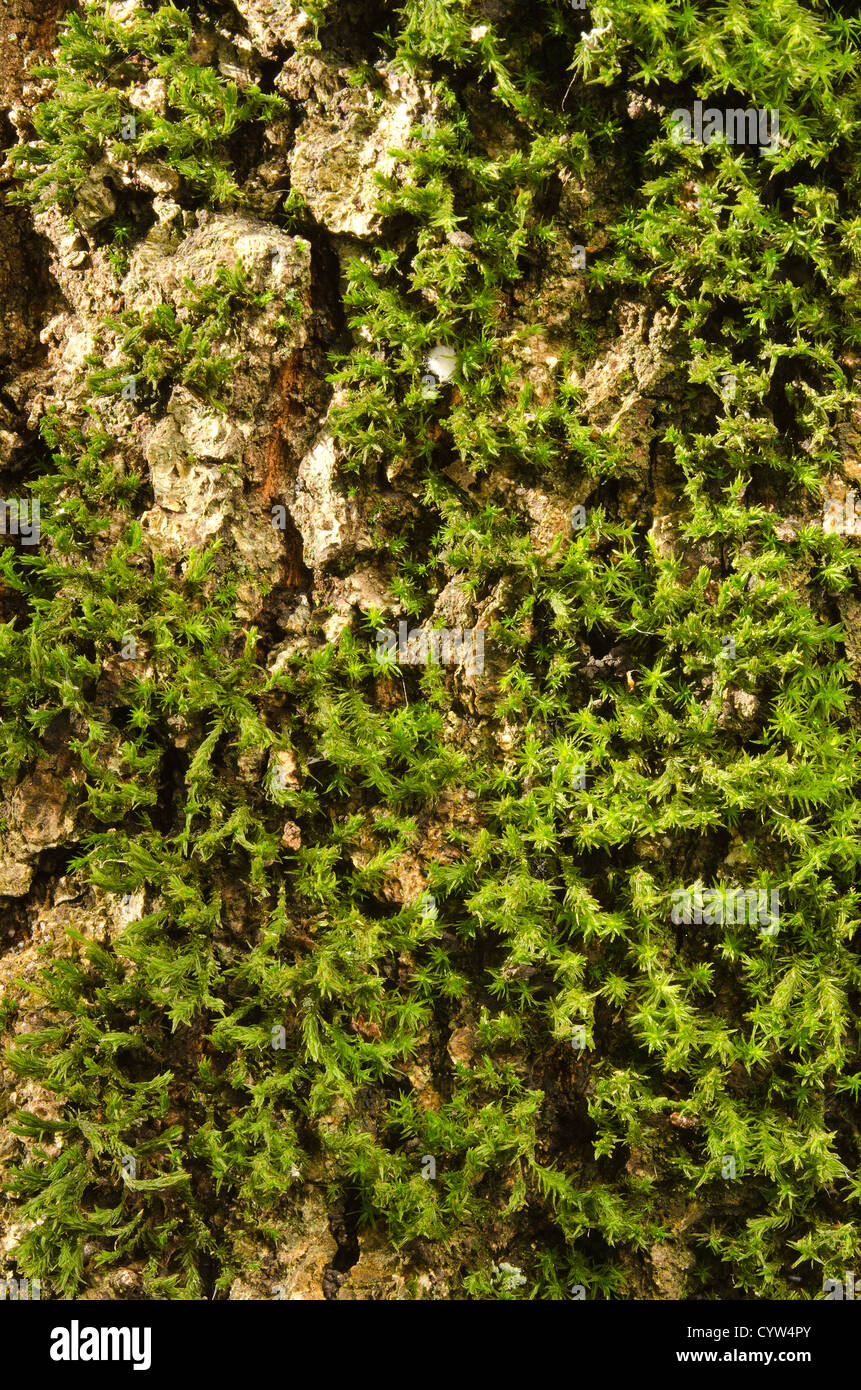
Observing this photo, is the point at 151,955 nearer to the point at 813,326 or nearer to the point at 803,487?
the point at 803,487

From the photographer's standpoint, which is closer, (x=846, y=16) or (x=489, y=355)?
(x=846, y=16)

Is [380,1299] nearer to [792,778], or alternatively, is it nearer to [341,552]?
[792,778]

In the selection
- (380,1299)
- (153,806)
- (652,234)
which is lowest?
(380,1299)

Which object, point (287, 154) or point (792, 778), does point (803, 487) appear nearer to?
point (792, 778)

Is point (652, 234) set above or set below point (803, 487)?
above

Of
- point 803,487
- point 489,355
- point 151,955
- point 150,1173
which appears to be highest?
point 489,355

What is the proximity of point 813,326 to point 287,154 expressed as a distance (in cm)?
173

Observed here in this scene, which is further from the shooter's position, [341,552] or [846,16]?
[341,552]

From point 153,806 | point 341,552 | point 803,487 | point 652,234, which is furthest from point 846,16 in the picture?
point 153,806

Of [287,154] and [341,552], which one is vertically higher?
[287,154]

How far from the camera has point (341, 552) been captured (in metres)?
2.82

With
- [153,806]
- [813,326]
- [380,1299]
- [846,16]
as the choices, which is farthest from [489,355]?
[380,1299]

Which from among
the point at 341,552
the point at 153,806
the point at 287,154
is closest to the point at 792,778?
the point at 341,552

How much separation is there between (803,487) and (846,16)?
1.37 m
